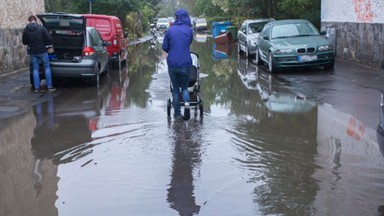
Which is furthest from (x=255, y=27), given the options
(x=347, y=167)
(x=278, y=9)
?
(x=347, y=167)

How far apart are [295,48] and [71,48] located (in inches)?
249

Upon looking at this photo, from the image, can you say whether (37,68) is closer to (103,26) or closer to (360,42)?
(103,26)

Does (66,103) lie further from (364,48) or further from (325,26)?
(325,26)

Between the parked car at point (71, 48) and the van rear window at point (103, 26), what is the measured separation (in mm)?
4123

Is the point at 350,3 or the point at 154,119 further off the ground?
the point at 350,3

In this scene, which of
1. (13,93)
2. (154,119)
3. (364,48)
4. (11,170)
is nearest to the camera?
(11,170)

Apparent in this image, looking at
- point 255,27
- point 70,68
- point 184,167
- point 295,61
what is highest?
point 255,27

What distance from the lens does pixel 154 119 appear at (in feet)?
31.3

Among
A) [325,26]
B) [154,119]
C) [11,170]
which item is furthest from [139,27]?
[11,170]

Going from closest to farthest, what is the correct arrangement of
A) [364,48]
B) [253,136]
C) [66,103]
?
[253,136] < [66,103] < [364,48]

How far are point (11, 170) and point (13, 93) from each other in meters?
6.87

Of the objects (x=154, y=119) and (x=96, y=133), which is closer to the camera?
(x=96, y=133)

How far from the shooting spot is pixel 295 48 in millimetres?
15695

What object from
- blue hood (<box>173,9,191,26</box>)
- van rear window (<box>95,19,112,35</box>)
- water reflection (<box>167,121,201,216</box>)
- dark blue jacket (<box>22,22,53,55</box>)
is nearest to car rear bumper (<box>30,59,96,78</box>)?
dark blue jacket (<box>22,22,53,55</box>)
